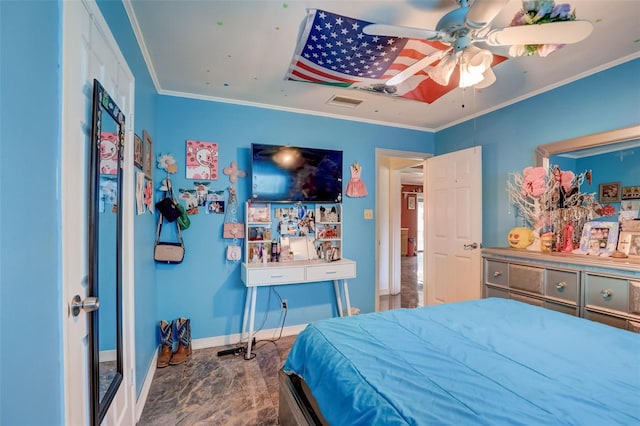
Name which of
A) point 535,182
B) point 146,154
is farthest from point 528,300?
A: point 146,154

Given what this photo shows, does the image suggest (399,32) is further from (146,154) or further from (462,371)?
(146,154)

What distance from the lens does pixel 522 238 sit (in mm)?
2516

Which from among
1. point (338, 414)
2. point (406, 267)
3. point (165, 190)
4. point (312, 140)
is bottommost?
point (406, 267)

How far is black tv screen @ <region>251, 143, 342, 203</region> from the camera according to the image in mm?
2814

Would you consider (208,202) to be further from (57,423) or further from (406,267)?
(406,267)

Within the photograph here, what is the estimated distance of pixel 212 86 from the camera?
2.56 m

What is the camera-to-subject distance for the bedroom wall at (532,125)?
→ 81.9 inches

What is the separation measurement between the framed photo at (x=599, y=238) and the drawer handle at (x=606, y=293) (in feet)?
1.27

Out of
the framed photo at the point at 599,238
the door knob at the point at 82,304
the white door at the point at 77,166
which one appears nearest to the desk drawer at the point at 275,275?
the white door at the point at 77,166

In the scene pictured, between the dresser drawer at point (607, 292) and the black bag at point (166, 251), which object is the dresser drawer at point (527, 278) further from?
the black bag at point (166, 251)

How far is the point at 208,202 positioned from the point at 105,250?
1614mm

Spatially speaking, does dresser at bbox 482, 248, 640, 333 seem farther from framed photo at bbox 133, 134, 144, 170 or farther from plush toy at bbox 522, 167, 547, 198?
framed photo at bbox 133, 134, 144, 170

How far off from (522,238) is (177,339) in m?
3.24

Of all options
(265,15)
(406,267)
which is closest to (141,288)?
(265,15)
